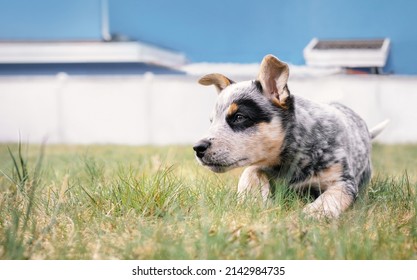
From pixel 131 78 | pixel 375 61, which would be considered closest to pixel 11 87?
pixel 131 78

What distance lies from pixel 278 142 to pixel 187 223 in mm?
558

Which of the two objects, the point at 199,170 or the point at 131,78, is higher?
the point at 131,78

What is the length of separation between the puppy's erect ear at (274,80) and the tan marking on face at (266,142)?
0.34 ft

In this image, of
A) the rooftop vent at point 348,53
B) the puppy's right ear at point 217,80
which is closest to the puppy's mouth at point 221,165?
the puppy's right ear at point 217,80

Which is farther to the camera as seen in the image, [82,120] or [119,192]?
[82,120]

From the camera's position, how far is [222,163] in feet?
8.77

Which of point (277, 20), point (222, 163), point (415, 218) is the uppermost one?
point (277, 20)

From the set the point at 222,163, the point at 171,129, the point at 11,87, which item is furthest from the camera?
the point at 171,129

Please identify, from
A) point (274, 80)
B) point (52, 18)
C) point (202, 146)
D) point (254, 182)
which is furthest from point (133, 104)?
point (202, 146)

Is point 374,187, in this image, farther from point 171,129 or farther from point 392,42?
point 171,129

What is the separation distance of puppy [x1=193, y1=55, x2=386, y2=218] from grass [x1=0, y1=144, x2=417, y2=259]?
94 millimetres

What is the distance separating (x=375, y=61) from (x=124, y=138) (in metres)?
3.67

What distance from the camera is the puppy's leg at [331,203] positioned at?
2.61 m

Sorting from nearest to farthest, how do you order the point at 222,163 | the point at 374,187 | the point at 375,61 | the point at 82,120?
the point at 222,163, the point at 374,187, the point at 375,61, the point at 82,120
